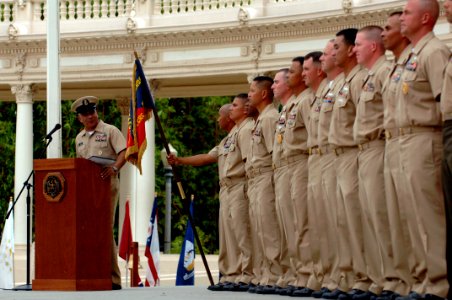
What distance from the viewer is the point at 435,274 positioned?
29.0 feet

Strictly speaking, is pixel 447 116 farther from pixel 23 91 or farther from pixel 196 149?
pixel 196 149

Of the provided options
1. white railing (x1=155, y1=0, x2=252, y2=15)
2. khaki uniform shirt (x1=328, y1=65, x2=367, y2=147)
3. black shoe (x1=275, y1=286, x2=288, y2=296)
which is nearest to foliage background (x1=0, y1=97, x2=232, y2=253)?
white railing (x1=155, y1=0, x2=252, y2=15)

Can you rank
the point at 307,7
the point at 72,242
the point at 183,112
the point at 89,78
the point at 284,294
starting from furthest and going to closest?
the point at 183,112 → the point at 89,78 → the point at 307,7 → the point at 72,242 → the point at 284,294

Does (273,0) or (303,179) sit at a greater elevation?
(273,0)

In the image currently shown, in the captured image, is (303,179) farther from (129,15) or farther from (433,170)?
(129,15)

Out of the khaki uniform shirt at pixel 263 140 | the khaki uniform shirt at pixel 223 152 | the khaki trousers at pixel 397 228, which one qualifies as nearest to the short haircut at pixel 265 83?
the khaki uniform shirt at pixel 263 140

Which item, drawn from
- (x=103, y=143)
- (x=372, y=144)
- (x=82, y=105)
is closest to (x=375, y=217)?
(x=372, y=144)

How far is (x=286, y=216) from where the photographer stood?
11.4 metres

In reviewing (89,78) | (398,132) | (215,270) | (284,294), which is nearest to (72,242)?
(284,294)

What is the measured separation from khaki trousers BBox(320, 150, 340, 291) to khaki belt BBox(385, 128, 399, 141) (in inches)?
38.8

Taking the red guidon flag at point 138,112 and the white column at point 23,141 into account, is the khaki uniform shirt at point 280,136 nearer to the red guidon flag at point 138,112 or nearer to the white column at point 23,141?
the red guidon flag at point 138,112

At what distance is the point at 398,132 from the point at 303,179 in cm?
201

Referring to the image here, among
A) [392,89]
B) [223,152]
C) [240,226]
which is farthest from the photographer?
[223,152]

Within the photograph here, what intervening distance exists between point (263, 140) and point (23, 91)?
1775 cm
